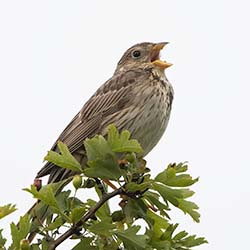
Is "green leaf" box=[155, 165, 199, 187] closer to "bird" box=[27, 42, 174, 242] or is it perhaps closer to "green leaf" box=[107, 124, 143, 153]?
"green leaf" box=[107, 124, 143, 153]

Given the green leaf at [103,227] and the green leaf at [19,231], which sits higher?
the green leaf at [19,231]

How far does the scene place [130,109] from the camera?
6.46 m

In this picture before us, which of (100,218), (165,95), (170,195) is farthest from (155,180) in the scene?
Result: (165,95)

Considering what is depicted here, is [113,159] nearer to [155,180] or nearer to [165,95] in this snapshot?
[155,180]

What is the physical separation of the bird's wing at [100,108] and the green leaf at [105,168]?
2.53m

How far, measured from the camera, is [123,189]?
3568mm

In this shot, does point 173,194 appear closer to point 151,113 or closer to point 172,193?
point 172,193

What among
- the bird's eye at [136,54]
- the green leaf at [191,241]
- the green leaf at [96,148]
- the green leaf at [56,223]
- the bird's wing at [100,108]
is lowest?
the green leaf at [191,241]

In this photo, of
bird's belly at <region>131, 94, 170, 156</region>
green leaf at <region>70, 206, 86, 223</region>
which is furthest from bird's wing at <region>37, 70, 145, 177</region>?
green leaf at <region>70, 206, 86, 223</region>

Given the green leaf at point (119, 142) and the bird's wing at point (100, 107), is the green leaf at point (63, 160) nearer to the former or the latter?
the green leaf at point (119, 142)

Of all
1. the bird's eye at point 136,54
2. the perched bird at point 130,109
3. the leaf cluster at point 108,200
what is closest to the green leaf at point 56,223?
the leaf cluster at point 108,200

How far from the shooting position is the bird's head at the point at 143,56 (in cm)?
734

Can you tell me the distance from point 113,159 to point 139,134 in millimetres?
2532

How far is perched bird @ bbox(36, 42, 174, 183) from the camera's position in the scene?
616 centimetres
